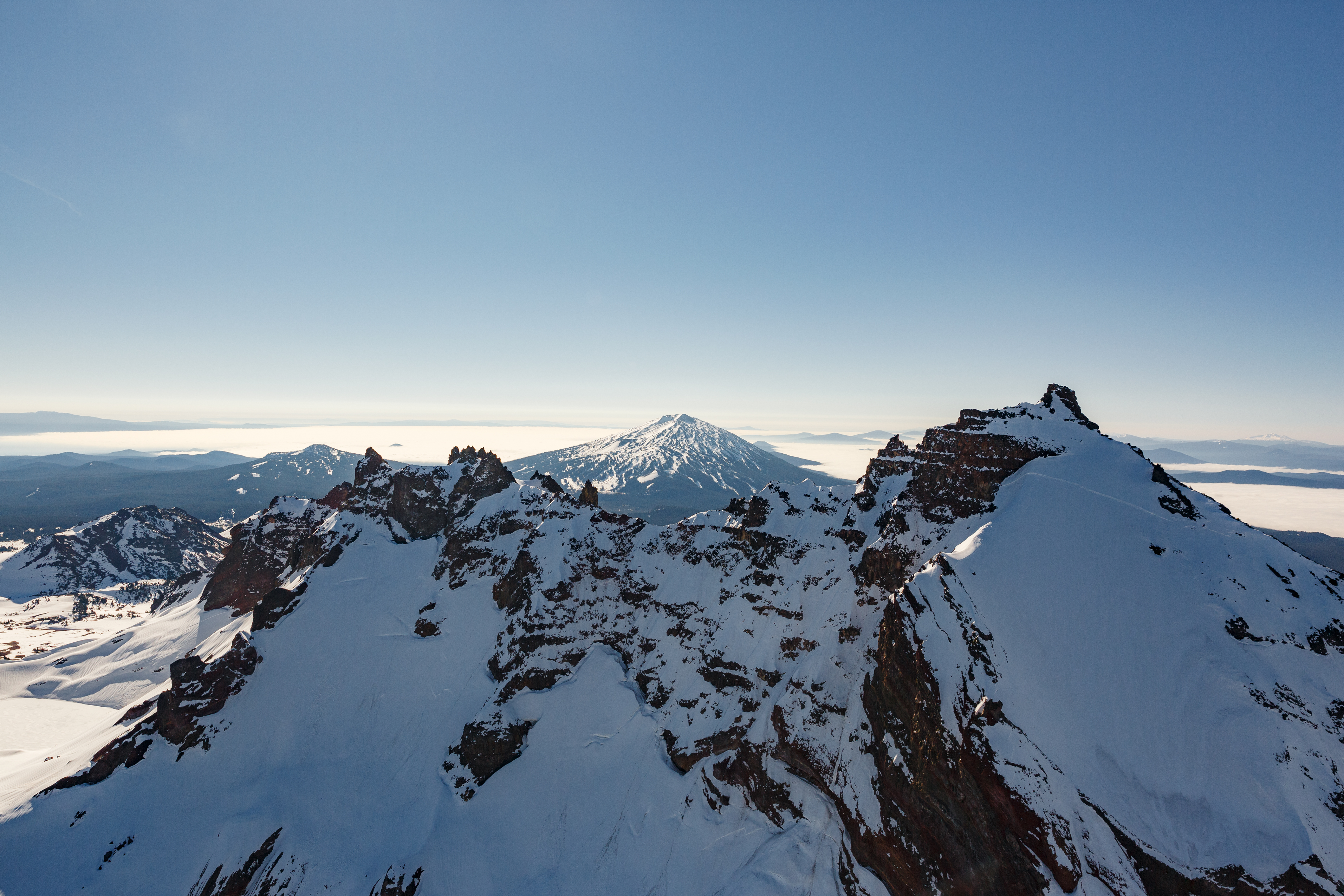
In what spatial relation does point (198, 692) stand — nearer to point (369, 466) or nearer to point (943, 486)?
point (369, 466)

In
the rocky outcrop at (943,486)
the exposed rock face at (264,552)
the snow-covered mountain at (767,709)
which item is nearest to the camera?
Result: the snow-covered mountain at (767,709)

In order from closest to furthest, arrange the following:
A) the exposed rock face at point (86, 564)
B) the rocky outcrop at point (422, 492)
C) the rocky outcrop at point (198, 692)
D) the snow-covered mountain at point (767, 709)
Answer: the snow-covered mountain at point (767, 709), the rocky outcrop at point (198, 692), the rocky outcrop at point (422, 492), the exposed rock face at point (86, 564)

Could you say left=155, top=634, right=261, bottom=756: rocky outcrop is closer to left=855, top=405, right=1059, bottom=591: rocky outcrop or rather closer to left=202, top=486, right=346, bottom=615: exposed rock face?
left=202, top=486, right=346, bottom=615: exposed rock face

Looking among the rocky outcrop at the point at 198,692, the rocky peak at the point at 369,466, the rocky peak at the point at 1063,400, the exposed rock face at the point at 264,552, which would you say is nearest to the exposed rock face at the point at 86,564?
the exposed rock face at the point at 264,552

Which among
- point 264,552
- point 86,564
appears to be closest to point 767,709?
point 264,552

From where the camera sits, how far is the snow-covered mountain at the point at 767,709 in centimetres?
3456

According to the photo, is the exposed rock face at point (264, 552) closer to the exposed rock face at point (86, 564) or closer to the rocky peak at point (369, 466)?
the rocky peak at point (369, 466)

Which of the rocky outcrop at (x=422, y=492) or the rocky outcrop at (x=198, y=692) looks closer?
the rocky outcrop at (x=198, y=692)

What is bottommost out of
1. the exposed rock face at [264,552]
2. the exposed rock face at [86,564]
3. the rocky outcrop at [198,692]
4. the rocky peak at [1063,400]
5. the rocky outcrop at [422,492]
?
the exposed rock face at [86,564]

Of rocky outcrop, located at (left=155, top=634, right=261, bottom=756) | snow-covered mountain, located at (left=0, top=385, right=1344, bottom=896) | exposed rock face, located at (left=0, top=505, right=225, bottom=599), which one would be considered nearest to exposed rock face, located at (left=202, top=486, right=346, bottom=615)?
snow-covered mountain, located at (left=0, top=385, right=1344, bottom=896)

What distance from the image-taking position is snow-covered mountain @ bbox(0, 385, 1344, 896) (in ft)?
113

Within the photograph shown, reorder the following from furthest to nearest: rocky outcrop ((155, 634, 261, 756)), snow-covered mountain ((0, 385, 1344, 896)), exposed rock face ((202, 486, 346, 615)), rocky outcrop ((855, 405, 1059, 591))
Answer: exposed rock face ((202, 486, 346, 615))
rocky outcrop ((155, 634, 261, 756))
rocky outcrop ((855, 405, 1059, 591))
snow-covered mountain ((0, 385, 1344, 896))

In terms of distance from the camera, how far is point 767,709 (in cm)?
5634

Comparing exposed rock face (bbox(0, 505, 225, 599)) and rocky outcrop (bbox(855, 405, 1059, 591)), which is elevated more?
Result: rocky outcrop (bbox(855, 405, 1059, 591))
